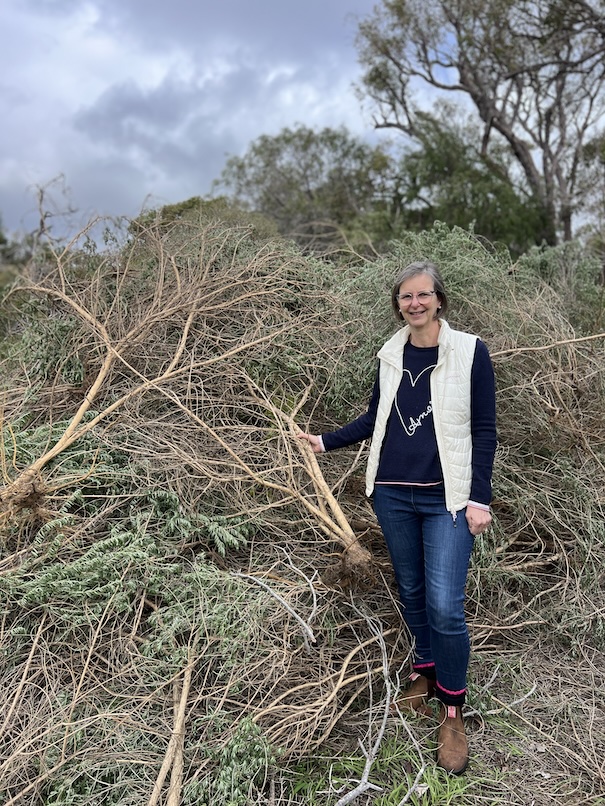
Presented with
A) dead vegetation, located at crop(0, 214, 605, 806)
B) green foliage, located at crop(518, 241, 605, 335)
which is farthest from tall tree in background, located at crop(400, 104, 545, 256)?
dead vegetation, located at crop(0, 214, 605, 806)

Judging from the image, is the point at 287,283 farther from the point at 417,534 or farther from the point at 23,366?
the point at 417,534

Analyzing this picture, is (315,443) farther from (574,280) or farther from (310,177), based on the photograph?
(310,177)

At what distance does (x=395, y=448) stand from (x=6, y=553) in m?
1.86

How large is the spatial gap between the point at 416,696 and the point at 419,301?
1.64 metres

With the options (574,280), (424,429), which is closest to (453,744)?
(424,429)

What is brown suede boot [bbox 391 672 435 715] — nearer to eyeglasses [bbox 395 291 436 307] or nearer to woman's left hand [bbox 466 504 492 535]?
woman's left hand [bbox 466 504 492 535]

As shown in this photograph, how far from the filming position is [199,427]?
10.9ft

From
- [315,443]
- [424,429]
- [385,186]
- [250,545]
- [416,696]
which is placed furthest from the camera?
[385,186]

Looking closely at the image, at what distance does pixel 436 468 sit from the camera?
2.28 meters

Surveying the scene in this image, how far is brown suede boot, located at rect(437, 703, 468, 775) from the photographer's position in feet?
7.80

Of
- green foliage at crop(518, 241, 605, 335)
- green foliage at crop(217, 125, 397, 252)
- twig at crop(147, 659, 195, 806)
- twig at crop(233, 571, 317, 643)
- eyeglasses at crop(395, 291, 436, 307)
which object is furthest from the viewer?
green foliage at crop(217, 125, 397, 252)

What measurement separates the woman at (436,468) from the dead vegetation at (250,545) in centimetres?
25

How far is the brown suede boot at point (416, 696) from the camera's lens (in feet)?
8.48

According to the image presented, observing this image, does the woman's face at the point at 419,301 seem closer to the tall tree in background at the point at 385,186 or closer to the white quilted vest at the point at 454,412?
the white quilted vest at the point at 454,412
